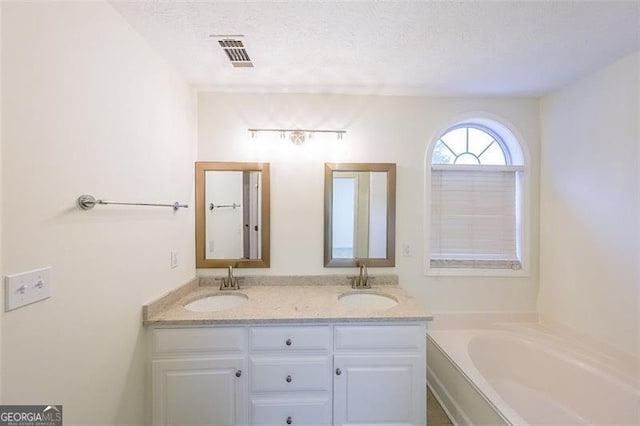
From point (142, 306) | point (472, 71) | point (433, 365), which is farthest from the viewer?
point (433, 365)

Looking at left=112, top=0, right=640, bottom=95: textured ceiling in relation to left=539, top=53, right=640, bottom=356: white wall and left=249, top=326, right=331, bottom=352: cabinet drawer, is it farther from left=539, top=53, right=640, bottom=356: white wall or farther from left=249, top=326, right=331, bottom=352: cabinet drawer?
left=249, top=326, right=331, bottom=352: cabinet drawer

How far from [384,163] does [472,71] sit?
0.86 metres

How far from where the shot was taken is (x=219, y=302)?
6.47 ft

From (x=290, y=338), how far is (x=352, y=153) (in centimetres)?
148

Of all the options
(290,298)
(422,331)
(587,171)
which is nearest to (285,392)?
(290,298)

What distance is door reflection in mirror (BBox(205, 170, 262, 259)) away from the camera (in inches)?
82.5

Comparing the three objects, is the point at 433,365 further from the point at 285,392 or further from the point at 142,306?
the point at 142,306

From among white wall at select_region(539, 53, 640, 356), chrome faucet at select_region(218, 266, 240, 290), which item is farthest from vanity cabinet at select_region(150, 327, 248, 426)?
white wall at select_region(539, 53, 640, 356)

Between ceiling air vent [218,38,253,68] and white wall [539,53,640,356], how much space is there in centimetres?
238

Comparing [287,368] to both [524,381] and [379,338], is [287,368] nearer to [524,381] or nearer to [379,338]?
[379,338]

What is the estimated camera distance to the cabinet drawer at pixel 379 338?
1.56 m

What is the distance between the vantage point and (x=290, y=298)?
1.83 meters

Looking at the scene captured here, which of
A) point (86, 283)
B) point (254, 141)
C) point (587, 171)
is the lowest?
point (86, 283)

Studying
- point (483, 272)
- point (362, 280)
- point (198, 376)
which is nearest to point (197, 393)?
point (198, 376)
